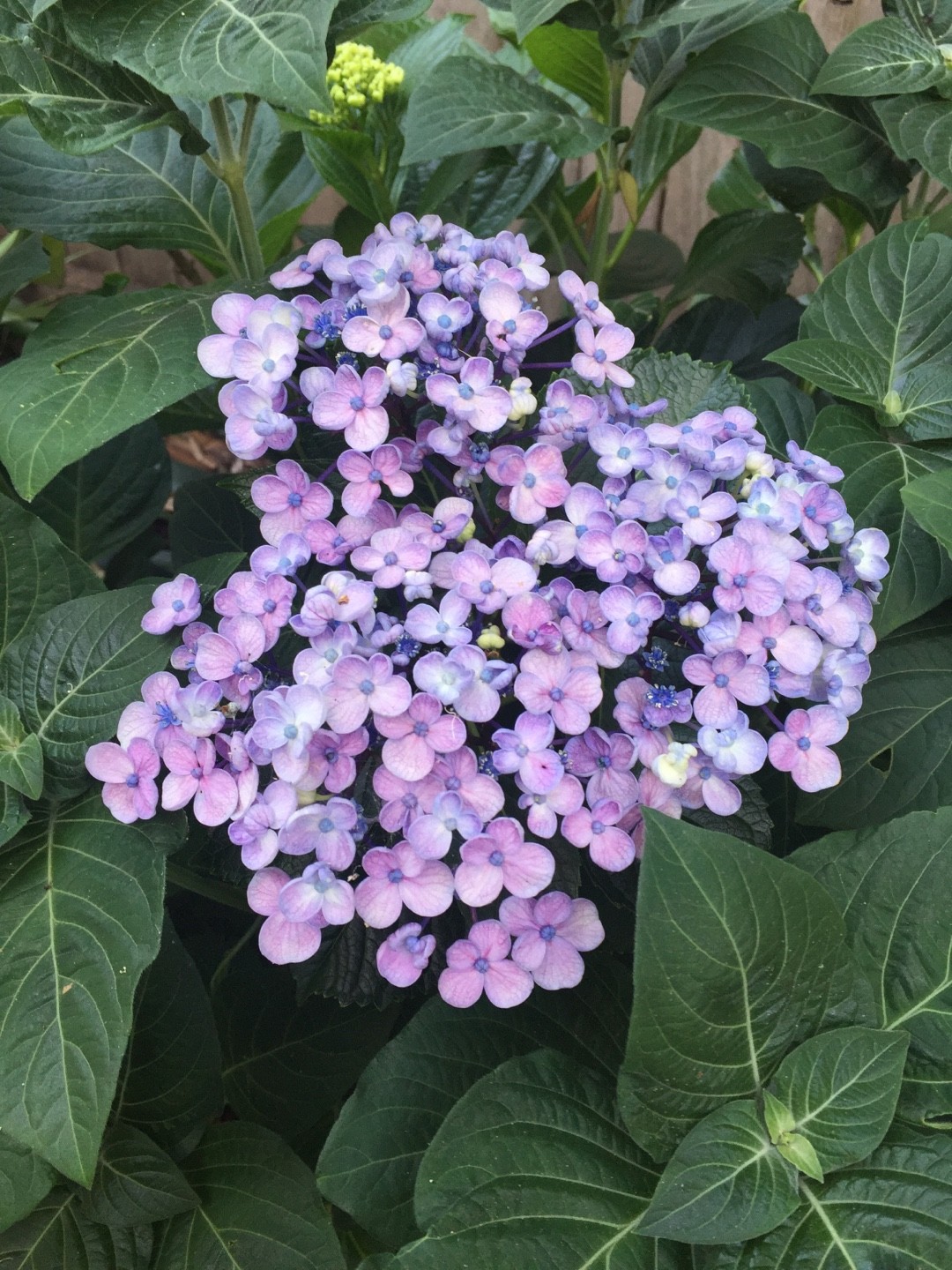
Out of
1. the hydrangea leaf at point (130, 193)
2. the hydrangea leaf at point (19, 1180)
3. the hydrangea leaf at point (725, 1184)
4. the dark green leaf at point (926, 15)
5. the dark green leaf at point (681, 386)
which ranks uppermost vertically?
the dark green leaf at point (926, 15)

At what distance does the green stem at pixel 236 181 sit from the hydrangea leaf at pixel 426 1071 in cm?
74

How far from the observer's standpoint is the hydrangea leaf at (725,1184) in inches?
21.7

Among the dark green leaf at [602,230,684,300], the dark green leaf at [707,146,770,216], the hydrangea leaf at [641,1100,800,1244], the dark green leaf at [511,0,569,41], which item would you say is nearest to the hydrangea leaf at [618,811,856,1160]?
the hydrangea leaf at [641,1100,800,1244]

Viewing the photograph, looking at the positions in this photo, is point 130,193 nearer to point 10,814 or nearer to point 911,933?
point 10,814

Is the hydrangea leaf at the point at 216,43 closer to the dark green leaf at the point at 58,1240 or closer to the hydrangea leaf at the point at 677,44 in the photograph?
the hydrangea leaf at the point at 677,44

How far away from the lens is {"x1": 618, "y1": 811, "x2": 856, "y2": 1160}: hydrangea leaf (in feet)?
1.76

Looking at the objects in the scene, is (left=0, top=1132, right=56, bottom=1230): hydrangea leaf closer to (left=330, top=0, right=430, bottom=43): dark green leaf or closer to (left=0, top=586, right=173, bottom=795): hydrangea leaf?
(left=0, top=586, right=173, bottom=795): hydrangea leaf

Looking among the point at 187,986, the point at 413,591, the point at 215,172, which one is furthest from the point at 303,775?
the point at 215,172

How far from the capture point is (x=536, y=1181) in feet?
2.00

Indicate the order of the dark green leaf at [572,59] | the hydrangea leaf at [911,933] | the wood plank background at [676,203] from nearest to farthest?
1. the hydrangea leaf at [911,933]
2. the dark green leaf at [572,59]
3. the wood plank background at [676,203]

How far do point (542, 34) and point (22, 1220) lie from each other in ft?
4.04

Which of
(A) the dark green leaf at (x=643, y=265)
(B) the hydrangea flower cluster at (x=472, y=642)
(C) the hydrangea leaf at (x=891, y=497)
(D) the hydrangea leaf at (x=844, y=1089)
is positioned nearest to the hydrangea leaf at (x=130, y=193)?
(B) the hydrangea flower cluster at (x=472, y=642)

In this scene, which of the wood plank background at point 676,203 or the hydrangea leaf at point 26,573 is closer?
the hydrangea leaf at point 26,573

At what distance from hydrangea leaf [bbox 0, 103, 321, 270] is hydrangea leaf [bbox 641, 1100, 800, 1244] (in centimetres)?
93
